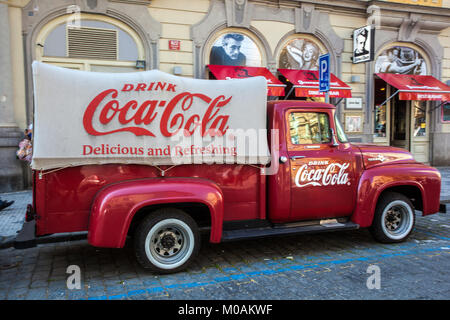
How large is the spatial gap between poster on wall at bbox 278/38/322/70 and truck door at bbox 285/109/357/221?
26.0 feet

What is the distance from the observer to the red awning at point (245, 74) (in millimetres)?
11047

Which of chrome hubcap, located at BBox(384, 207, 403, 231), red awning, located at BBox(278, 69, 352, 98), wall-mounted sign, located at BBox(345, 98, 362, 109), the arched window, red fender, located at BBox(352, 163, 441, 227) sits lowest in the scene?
chrome hubcap, located at BBox(384, 207, 403, 231)

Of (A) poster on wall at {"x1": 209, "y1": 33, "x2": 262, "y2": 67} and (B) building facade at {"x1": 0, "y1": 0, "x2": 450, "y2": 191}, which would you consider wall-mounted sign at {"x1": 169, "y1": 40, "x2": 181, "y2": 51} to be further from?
(A) poster on wall at {"x1": 209, "y1": 33, "x2": 262, "y2": 67}

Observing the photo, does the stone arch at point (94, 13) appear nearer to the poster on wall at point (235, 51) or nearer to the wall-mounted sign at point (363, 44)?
the poster on wall at point (235, 51)

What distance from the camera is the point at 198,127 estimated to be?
4328 mm

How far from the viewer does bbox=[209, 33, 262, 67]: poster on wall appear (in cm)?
1166

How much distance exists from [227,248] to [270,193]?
111cm

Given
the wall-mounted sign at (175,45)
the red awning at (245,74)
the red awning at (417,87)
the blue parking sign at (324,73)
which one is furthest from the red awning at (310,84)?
the wall-mounted sign at (175,45)

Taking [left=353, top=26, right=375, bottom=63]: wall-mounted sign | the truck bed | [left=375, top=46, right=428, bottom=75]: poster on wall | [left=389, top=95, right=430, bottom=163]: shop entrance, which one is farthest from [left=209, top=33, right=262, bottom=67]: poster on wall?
the truck bed

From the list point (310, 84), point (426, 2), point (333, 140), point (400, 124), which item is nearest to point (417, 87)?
point (400, 124)

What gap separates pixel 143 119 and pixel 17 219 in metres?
4.23

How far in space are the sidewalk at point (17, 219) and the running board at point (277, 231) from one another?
2156 millimetres
